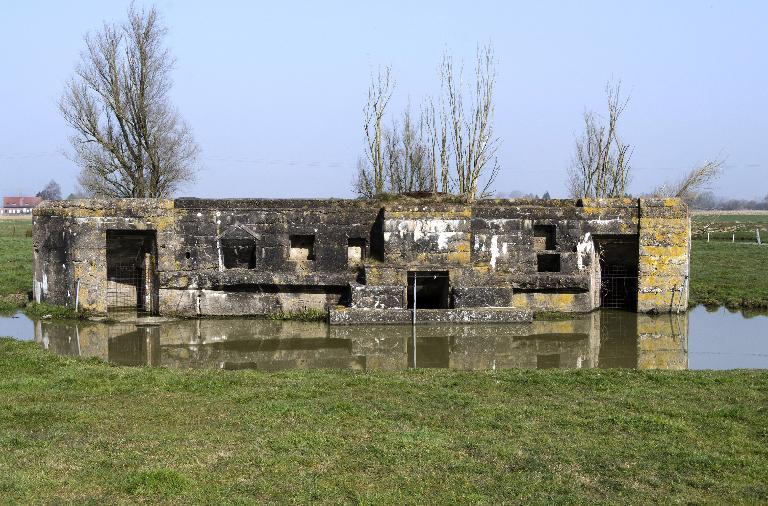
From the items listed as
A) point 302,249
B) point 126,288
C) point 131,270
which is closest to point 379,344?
point 302,249

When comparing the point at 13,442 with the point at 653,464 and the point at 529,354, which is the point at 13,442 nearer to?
the point at 653,464

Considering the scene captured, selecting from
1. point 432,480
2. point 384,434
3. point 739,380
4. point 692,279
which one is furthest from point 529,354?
point 692,279

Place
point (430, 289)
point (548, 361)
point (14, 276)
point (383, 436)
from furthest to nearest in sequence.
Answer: point (14, 276)
point (430, 289)
point (548, 361)
point (383, 436)

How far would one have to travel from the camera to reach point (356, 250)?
16000 millimetres

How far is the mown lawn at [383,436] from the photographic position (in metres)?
5.91

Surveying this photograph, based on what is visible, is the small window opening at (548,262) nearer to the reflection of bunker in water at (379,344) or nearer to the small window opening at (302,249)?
the reflection of bunker in water at (379,344)

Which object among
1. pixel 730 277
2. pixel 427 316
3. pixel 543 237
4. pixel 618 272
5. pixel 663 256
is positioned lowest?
pixel 427 316

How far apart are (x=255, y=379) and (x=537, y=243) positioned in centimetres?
843

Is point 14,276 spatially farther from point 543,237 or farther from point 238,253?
point 543,237

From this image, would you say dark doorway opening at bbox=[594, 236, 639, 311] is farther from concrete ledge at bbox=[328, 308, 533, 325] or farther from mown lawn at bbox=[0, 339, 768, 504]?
mown lawn at bbox=[0, 339, 768, 504]

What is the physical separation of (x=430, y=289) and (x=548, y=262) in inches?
98.2

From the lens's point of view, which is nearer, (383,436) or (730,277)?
(383,436)

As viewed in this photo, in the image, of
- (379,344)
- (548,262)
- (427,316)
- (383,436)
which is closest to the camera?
(383,436)

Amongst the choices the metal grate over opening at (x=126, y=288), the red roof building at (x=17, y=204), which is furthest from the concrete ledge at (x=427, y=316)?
the red roof building at (x=17, y=204)
